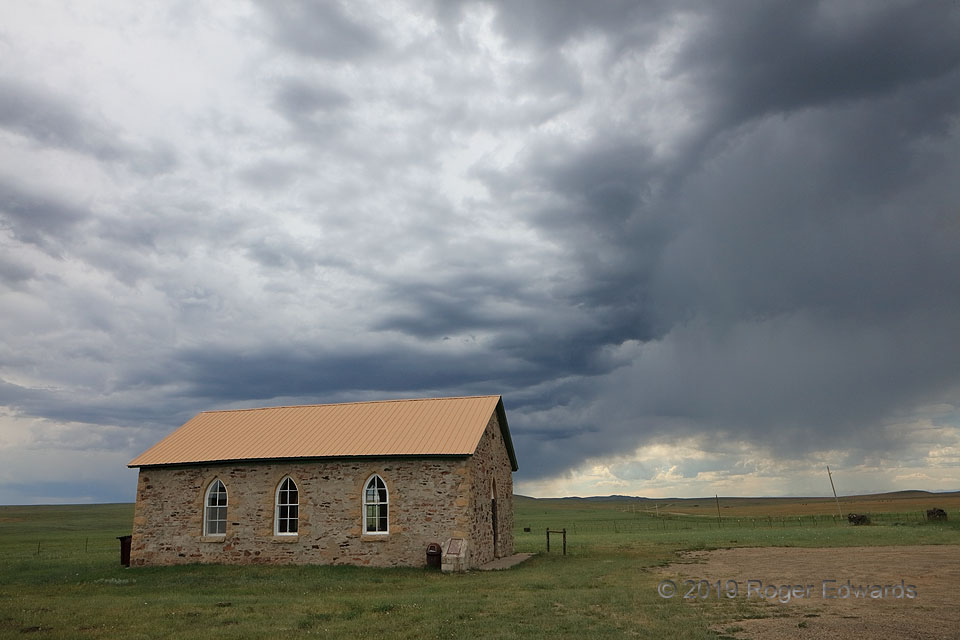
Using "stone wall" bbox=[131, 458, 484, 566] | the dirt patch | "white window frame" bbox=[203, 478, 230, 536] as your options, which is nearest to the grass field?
the dirt patch

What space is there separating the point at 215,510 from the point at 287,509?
3491 millimetres

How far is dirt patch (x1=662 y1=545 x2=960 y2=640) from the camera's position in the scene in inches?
494

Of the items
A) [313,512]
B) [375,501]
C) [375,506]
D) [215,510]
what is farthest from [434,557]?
[215,510]

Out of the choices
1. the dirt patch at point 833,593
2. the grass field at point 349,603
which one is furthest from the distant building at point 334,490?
the dirt patch at point 833,593

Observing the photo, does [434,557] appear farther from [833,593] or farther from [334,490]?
[833,593]

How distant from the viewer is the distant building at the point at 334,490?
2581 cm

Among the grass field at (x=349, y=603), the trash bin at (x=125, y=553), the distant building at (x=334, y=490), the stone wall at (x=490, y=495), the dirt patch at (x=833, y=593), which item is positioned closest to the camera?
the dirt patch at (x=833, y=593)

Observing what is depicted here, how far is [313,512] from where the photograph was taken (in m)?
26.9

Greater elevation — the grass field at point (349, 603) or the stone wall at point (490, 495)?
the stone wall at point (490, 495)

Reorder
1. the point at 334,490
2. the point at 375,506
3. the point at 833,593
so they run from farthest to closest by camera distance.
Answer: the point at 334,490 < the point at 375,506 < the point at 833,593

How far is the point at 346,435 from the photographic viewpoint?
2878cm

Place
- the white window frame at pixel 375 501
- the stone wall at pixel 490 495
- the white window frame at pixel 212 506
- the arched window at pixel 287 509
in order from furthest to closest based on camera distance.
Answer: the white window frame at pixel 212 506 → the arched window at pixel 287 509 → the stone wall at pixel 490 495 → the white window frame at pixel 375 501

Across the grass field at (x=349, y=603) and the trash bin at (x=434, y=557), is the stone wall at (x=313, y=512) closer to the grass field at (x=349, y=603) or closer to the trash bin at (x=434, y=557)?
the trash bin at (x=434, y=557)

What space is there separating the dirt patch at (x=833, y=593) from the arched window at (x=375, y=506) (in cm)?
1066
